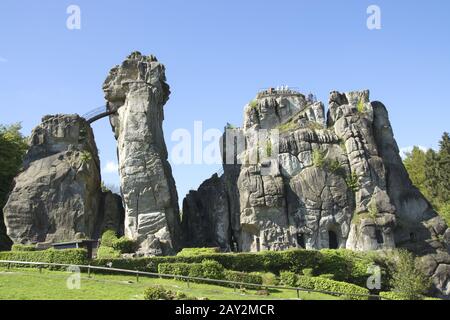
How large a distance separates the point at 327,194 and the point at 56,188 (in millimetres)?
28880

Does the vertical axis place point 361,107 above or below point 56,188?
above

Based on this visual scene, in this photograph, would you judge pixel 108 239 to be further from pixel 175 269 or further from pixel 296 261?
pixel 296 261

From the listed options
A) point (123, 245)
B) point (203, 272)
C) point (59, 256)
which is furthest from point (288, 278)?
point (123, 245)

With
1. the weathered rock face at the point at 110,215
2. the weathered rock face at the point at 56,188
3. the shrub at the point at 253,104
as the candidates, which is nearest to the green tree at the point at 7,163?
the weathered rock face at the point at 56,188

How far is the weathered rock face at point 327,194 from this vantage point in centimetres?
5162

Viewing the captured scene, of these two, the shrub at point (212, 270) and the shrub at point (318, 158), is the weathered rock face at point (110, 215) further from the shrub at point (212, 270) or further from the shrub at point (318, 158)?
the shrub at point (318, 158)

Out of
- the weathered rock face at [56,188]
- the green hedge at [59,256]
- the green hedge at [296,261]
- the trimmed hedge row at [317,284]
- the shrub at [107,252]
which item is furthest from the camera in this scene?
→ the weathered rock face at [56,188]

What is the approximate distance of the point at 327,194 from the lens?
53.3 meters

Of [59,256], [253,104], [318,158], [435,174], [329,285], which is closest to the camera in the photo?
[59,256]

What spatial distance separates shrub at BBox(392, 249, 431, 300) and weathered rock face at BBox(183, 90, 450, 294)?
3.79 m

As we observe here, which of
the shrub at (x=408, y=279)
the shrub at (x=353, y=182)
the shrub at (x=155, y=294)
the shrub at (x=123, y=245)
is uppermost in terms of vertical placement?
the shrub at (x=353, y=182)

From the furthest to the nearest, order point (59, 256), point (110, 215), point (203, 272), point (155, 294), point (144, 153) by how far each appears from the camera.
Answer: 1. point (110, 215)
2. point (144, 153)
3. point (203, 272)
4. point (59, 256)
5. point (155, 294)
